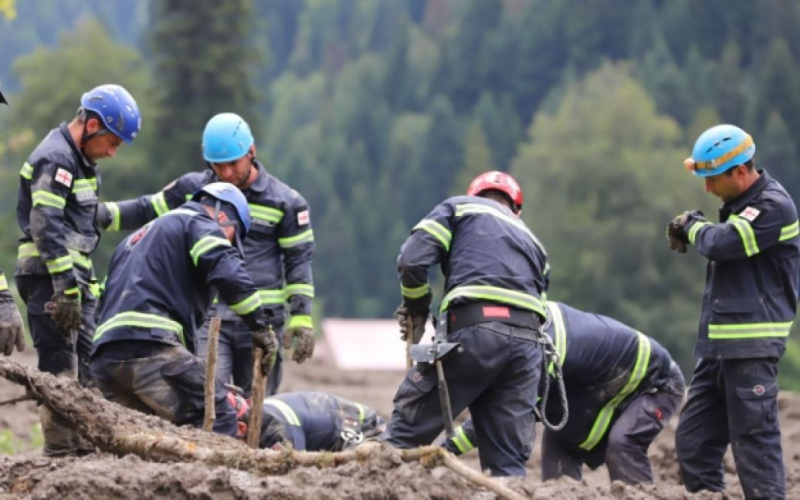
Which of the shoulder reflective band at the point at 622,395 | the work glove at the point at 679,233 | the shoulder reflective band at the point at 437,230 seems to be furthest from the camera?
the shoulder reflective band at the point at 622,395

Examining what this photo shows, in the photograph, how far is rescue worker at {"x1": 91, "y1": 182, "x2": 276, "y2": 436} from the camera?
8.80m

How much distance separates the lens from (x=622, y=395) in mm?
9961

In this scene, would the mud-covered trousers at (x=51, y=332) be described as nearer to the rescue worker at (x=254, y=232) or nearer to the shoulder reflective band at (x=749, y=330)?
the rescue worker at (x=254, y=232)

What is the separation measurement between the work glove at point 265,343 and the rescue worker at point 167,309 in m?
0.19

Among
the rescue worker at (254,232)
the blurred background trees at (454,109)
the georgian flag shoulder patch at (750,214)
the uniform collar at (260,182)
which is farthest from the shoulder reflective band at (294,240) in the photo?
the blurred background trees at (454,109)

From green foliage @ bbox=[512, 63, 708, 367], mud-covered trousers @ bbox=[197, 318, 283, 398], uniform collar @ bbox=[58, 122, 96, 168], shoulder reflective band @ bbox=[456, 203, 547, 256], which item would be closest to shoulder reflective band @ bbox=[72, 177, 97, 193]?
uniform collar @ bbox=[58, 122, 96, 168]

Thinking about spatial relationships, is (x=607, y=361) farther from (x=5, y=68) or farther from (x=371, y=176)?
(x=5, y=68)

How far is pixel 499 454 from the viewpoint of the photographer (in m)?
8.64

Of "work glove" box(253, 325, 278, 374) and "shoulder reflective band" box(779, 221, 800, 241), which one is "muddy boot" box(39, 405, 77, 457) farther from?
"shoulder reflective band" box(779, 221, 800, 241)

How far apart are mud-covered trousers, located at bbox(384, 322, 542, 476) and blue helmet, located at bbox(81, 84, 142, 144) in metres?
2.81

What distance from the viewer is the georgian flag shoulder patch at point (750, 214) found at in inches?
357

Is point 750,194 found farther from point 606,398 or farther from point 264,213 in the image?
point 264,213

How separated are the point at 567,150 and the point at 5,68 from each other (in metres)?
72.8

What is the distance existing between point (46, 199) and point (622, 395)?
157 inches
